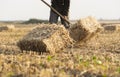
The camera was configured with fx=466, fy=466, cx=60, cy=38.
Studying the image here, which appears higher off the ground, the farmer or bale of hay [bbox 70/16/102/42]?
the farmer

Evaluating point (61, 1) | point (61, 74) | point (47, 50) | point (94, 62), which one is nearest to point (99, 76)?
point (61, 74)

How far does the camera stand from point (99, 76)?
554cm

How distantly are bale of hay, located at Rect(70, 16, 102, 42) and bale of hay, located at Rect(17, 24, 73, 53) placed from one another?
0.81 m

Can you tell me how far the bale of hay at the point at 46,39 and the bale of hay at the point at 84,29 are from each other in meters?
0.81

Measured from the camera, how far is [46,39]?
8.77 meters

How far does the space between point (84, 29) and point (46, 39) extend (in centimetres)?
176

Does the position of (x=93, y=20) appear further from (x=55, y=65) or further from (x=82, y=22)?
(x=55, y=65)

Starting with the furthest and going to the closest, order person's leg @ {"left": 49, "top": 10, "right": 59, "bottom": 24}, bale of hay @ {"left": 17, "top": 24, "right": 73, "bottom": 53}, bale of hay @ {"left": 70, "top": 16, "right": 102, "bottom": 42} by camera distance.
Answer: person's leg @ {"left": 49, "top": 10, "right": 59, "bottom": 24} → bale of hay @ {"left": 70, "top": 16, "right": 102, "bottom": 42} → bale of hay @ {"left": 17, "top": 24, "right": 73, "bottom": 53}

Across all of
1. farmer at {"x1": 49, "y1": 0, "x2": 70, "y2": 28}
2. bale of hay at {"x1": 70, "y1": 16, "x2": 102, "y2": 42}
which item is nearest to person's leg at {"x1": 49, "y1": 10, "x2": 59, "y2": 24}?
farmer at {"x1": 49, "y1": 0, "x2": 70, "y2": 28}

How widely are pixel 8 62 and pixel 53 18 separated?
5871 millimetres

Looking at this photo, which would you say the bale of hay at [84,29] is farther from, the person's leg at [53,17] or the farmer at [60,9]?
the person's leg at [53,17]

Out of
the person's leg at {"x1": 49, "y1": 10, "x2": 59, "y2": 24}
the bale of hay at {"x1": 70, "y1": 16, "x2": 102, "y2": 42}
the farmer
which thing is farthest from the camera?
the person's leg at {"x1": 49, "y1": 10, "x2": 59, "y2": 24}

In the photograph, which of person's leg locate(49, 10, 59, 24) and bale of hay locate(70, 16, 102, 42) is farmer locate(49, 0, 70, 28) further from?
bale of hay locate(70, 16, 102, 42)

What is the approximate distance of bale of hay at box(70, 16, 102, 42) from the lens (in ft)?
33.8
